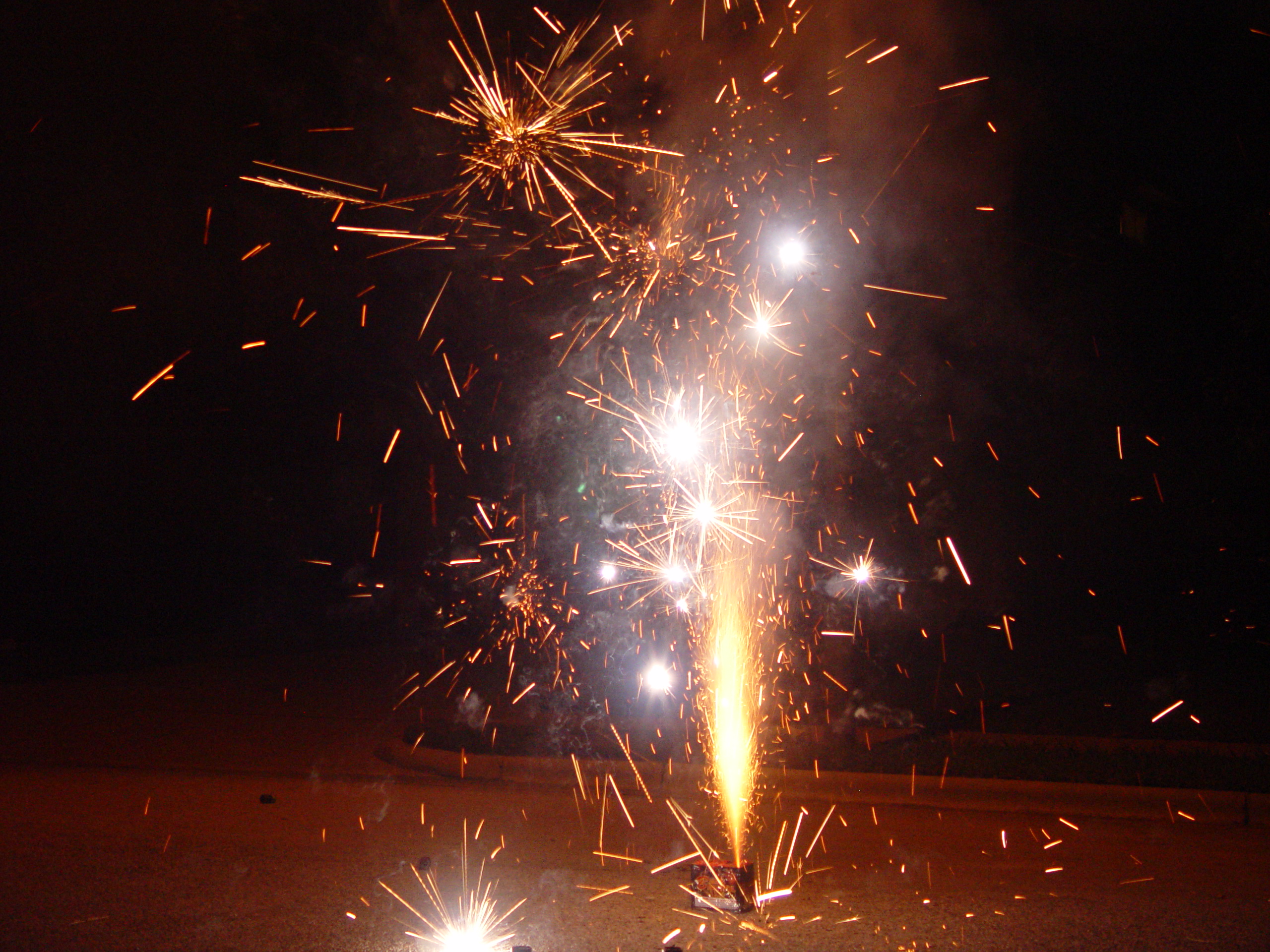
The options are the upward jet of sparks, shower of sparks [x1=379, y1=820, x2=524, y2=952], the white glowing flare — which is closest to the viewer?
shower of sparks [x1=379, y1=820, x2=524, y2=952]

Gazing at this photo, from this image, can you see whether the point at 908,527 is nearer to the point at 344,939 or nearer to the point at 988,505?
the point at 988,505

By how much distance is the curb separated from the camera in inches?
268

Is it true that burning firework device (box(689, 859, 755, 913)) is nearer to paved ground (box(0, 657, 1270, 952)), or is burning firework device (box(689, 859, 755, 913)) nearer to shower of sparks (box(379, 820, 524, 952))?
paved ground (box(0, 657, 1270, 952))

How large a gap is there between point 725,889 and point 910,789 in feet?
10.2

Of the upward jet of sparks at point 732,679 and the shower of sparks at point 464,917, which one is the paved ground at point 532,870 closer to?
the shower of sparks at point 464,917

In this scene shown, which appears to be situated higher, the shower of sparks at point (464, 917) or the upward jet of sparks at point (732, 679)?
the upward jet of sparks at point (732, 679)

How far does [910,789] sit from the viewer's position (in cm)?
745

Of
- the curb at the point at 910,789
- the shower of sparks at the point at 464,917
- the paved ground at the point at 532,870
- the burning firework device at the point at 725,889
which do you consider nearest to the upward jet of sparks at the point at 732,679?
the curb at the point at 910,789

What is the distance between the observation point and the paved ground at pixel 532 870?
14.8ft

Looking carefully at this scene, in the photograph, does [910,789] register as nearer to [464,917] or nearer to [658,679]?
[464,917]

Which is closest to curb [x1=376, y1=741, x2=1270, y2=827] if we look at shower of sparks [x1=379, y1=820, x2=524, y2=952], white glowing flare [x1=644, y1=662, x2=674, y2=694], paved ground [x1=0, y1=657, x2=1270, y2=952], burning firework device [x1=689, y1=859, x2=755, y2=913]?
paved ground [x1=0, y1=657, x2=1270, y2=952]

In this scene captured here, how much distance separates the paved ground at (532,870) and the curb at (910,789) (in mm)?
208

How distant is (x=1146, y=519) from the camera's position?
13945mm

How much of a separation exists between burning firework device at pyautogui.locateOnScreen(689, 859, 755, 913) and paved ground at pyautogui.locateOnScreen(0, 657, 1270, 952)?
A: 10cm
